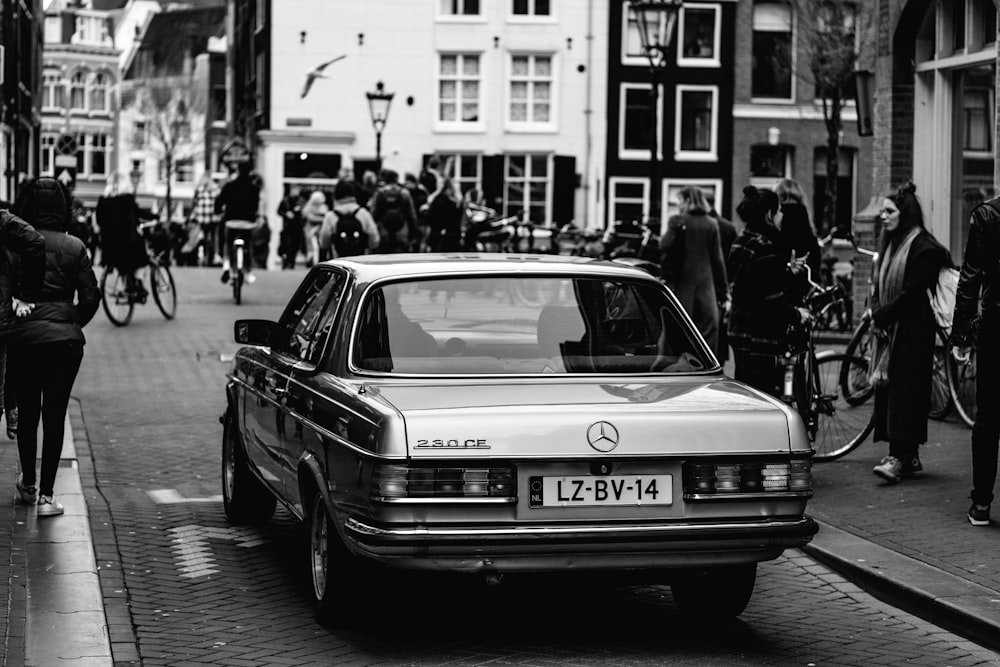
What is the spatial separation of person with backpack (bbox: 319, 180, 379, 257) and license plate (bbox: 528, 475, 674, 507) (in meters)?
14.0

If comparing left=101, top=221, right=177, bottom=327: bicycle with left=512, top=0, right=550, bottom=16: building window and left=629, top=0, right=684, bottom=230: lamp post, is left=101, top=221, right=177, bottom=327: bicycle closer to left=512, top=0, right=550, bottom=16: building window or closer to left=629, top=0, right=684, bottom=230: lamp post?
left=629, top=0, right=684, bottom=230: lamp post

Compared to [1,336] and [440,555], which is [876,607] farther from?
[1,336]

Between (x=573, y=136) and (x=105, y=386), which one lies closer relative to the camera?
(x=105, y=386)

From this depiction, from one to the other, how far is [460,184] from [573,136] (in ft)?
12.1

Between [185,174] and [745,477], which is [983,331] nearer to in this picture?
[745,477]

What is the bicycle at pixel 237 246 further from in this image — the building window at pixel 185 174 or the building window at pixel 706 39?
the building window at pixel 185 174

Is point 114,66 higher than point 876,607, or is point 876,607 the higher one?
point 114,66

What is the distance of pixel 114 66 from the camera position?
362 ft

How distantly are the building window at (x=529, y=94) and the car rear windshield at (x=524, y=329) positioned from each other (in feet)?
142

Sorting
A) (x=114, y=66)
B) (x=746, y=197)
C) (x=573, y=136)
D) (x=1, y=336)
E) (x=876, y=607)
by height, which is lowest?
(x=876, y=607)

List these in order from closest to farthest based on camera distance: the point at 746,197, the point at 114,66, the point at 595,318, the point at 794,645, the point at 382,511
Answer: the point at 382,511, the point at 794,645, the point at 595,318, the point at 746,197, the point at 114,66

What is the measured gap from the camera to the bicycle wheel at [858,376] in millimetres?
10578

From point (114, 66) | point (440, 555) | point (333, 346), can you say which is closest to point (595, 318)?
point (333, 346)

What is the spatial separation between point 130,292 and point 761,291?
11.9 meters
